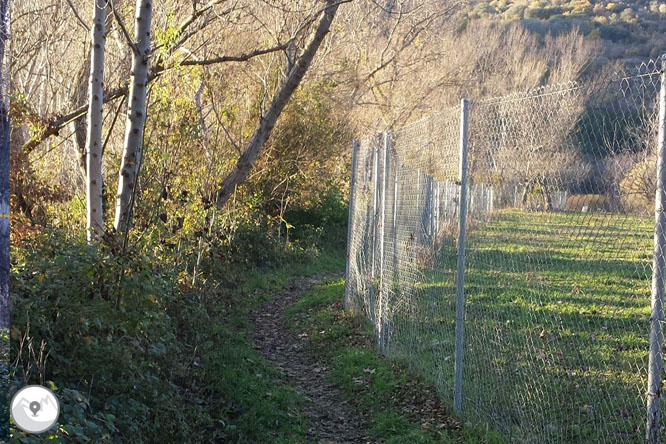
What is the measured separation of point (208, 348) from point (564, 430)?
3490mm

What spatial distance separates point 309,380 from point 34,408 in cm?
482

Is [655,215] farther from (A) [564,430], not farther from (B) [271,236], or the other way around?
(B) [271,236]

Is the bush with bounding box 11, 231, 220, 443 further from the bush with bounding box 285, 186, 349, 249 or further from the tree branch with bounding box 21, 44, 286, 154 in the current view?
the bush with bounding box 285, 186, 349, 249

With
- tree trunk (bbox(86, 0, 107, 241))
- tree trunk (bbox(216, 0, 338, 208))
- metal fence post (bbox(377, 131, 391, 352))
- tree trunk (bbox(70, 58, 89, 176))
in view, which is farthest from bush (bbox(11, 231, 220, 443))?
tree trunk (bbox(216, 0, 338, 208))

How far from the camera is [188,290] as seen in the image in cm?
797

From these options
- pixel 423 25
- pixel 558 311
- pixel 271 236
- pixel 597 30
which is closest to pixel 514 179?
pixel 558 311

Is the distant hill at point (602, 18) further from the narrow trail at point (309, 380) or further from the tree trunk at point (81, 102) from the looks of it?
the narrow trail at point (309, 380)

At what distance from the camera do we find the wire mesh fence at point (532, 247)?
351cm

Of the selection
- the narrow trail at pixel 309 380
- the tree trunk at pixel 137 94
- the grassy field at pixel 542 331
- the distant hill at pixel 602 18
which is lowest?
the narrow trail at pixel 309 380

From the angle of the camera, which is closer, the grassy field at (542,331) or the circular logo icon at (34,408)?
the circular logo icon at (34,408)

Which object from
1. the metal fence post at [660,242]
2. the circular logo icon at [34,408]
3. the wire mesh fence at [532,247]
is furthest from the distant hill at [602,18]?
the circular logo icon at [34,408]

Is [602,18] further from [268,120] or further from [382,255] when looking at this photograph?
[382,255]

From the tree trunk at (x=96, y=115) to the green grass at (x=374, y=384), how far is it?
2981 mm

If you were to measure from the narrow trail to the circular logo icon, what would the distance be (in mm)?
3197
